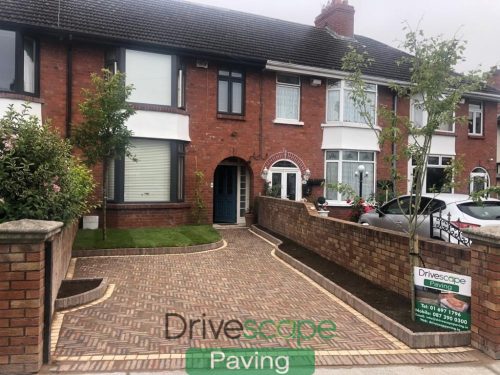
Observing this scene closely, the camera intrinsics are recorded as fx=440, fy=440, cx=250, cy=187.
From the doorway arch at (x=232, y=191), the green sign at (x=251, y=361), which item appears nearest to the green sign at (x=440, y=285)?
the green sign at (x=251, y=361)

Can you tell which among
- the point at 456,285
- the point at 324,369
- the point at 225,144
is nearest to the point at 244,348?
the point at 324,369

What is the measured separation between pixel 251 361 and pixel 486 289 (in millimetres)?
2649

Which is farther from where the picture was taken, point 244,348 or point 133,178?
point 133,178

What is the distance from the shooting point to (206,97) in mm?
15070

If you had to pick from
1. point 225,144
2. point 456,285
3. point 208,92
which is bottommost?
point 456,285

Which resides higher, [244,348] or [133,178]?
[133,178]

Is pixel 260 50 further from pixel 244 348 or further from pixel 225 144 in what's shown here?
pixel 244 348

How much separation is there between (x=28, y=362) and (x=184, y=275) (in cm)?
427

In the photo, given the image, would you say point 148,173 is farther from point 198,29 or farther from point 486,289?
point 486,289

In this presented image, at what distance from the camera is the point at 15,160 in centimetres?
609

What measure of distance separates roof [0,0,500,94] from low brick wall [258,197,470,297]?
6.86 metres

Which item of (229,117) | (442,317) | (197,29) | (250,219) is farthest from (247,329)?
(197,29)

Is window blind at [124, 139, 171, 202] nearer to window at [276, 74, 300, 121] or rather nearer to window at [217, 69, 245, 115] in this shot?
window at [217, 69, 245, 115]

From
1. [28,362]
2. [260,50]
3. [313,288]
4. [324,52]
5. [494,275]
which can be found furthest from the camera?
[324,52]
